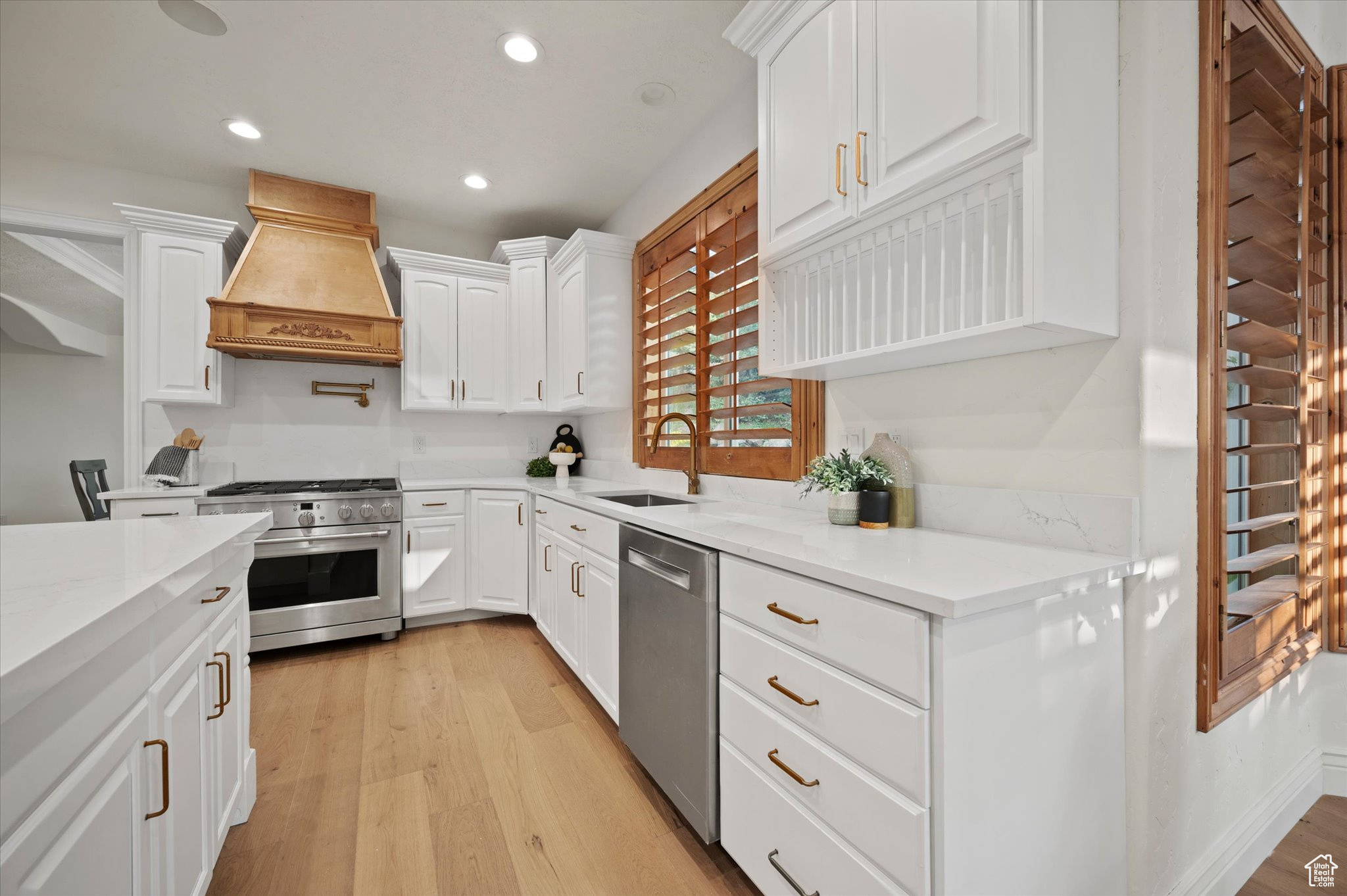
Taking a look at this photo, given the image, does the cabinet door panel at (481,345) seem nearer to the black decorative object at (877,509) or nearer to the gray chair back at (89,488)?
the gray chair back at (89,488)

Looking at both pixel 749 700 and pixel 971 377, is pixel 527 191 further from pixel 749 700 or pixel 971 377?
pixel 749 700

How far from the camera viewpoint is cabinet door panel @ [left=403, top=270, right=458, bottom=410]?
3580 mm

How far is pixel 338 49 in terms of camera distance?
2.24 metres

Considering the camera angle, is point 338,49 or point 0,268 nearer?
point 338,49

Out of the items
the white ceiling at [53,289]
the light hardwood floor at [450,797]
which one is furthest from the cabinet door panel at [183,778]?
the white ceiling at [53,289]

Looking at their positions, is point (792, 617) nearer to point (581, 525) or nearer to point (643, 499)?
point (581, 525)

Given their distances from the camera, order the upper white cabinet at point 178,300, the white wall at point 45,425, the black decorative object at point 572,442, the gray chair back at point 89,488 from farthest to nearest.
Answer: the white wall at point 45,425 < the black decorative object at point 572,442 < the upper white cabinet at point 178,300 < the gray chair back at point 89,488

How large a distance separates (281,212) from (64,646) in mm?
3416

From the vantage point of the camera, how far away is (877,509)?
64.8 inches

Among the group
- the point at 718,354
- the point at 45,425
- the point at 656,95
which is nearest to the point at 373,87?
the point at 656,95

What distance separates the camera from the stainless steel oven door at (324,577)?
9.66 ft

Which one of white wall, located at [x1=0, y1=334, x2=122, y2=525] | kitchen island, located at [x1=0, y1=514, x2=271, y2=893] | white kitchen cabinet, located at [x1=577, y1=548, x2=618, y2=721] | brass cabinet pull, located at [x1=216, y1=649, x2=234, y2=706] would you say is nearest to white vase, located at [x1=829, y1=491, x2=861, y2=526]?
white kitchen cabinet, located at [x1=577, y1=548, x2=618, y2=721]

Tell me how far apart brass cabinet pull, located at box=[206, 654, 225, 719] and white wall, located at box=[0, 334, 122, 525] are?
4297 mm

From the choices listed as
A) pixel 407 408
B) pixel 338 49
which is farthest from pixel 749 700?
pixel 407 408
